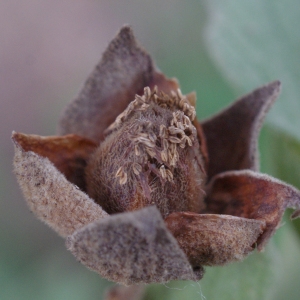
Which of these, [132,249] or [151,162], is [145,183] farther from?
[132,249]

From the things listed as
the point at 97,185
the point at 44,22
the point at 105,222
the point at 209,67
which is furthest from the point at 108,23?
the point at 105,222

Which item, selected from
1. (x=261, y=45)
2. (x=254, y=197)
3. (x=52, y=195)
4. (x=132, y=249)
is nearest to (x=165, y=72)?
(x=261, y=45)

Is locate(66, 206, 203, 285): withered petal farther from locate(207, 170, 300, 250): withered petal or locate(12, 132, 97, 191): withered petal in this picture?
locate(12, 132, 97, 191): withered petal

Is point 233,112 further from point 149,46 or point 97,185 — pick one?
point 149,46

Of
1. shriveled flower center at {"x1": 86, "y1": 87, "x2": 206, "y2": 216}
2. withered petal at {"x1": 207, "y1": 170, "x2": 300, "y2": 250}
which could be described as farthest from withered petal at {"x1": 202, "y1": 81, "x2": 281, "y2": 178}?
shriveled flower center at {"x1": 86, "y1": 87, "x2": 206, "y2": 216}

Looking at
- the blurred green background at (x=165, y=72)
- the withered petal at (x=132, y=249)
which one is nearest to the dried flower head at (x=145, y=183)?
the withered petal at (x=132, y=249)
